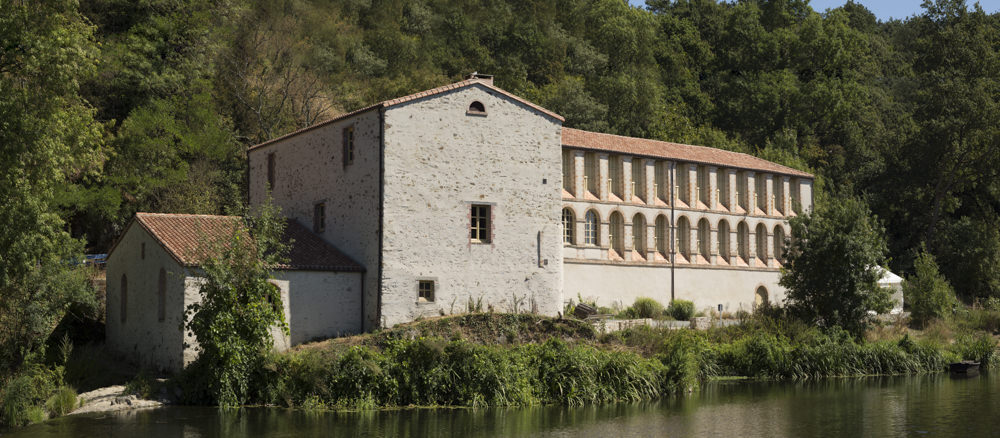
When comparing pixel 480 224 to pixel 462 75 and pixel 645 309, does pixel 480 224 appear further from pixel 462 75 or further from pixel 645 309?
pixel 462 75

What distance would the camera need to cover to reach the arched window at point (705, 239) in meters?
49.2

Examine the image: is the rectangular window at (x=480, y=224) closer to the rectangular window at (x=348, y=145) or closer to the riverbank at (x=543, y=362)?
the riverbank at (x=543, y=362)

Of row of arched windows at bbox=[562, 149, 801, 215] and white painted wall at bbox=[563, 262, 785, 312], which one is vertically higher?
row of arched windows at bbox=[562, 149, 801, 215]

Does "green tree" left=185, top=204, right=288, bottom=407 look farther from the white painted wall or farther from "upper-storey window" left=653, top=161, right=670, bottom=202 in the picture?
"upper-storey window" left=653, top=161, right=670, bottom=202

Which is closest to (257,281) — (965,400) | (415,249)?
(415,249)

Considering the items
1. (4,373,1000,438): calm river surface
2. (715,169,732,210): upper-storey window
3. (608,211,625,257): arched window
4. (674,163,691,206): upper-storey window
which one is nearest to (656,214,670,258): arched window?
(674,163,691,206): upper-storey window

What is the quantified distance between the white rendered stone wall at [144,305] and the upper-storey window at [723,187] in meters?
28.9

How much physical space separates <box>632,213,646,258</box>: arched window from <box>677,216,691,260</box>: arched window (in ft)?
7.98

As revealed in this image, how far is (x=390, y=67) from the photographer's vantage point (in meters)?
69.7

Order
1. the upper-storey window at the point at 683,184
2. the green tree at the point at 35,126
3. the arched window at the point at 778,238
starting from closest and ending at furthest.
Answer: the green tree at the point at 35,126
the upper-storey window at the point at 683,184
the arched window at the point at 778,238

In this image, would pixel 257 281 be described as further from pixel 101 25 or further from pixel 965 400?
pixel 101 25

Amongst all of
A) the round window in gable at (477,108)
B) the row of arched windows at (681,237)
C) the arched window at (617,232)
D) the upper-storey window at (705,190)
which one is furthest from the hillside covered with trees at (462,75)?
the arched window at (617,232)

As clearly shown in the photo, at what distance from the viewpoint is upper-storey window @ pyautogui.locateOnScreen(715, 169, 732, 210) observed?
165ft

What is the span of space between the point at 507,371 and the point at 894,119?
58.0m
